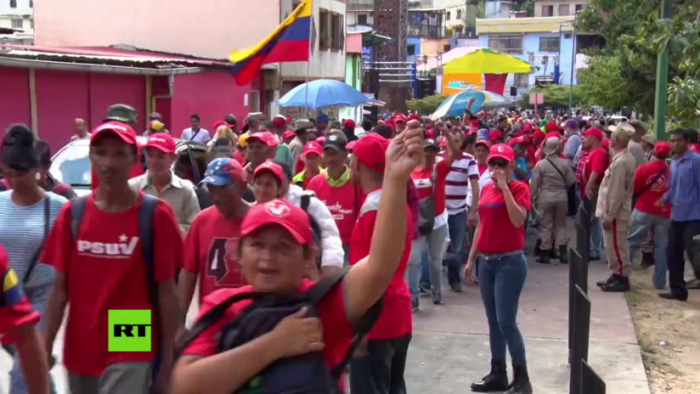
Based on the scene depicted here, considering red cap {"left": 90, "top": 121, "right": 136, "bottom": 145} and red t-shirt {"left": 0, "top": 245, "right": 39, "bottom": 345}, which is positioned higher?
red cap {"left": 90, "top": 121, "right": 136, "bottom": 145}

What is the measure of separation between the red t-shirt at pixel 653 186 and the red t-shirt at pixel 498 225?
15.3 feet

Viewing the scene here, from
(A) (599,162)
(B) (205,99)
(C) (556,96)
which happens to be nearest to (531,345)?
(A) (599,162)

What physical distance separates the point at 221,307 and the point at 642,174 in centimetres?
907

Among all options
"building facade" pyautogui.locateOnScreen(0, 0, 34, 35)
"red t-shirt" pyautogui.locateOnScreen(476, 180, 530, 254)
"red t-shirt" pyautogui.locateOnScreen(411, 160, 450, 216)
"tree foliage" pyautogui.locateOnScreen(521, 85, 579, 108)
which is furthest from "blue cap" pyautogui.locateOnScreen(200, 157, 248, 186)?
"building facade" pyautogui.locateOnScreen(0, 0, 34, 35)

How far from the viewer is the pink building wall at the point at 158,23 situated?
1183 inches

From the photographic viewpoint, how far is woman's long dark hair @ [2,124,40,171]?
4.78m

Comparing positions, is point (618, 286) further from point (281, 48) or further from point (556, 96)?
point (556, 96)

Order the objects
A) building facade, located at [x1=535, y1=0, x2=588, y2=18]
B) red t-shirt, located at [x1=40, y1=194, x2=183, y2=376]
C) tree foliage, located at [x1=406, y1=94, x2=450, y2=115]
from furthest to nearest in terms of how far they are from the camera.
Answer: building facade, located at [x1=535, y1=0, x2=588, y2=18]
tree foliage, located at [x1=406, y1=94, x2=450, y2=115]
red t-shirt, located at [x1=40, y1=194, x2=183, y2=376]

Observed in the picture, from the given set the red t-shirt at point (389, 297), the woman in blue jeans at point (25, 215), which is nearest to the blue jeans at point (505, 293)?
the red t-shirt at point (389, 297)

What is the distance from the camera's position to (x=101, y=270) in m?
4.03

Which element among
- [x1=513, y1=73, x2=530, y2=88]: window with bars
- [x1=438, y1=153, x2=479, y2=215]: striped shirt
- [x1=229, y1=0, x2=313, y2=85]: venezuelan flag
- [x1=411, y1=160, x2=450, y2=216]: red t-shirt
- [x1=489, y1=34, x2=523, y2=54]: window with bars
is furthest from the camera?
[x1=513, y1=73, x2=530, y2=88]: window with bars

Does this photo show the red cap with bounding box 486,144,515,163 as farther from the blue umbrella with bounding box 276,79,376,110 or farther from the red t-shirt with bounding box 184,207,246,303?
the blue umbrella with bounding box 276,79,376,110

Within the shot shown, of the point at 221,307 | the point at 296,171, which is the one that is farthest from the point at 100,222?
the point at 296,171

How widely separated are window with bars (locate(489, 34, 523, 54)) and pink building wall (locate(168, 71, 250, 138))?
161ft
